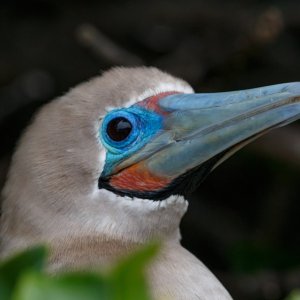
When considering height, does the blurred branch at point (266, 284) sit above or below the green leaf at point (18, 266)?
below

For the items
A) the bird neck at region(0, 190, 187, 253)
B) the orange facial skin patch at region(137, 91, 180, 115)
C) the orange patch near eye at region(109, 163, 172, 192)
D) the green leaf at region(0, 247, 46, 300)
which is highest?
the orange facial skin patch at region(137, 91, 180, 115)

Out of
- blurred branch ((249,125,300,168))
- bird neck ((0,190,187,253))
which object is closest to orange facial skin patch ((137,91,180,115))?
bird neck ((0,190,187,253))

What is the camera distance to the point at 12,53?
6672mm

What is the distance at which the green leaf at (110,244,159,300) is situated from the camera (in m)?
2.27

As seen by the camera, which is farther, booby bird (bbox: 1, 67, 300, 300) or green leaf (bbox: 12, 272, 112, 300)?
booby bird (bbox: 1, 67, 300, 300)

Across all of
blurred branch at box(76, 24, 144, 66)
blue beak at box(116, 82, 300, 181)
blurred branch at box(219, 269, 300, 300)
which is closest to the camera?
blue beak at box(116, 82, 300, 181)

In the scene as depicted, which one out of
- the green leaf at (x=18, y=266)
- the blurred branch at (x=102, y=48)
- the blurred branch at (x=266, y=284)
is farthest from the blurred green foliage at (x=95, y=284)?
the blurred branch at (x=266, y=284)

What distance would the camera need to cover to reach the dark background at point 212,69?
20.1 feet

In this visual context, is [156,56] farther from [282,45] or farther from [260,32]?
[260,32]

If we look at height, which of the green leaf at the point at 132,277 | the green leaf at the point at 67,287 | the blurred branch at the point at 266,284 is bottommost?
the blurred branch at the point at 266,284

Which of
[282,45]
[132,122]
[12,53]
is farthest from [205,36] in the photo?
[132,122]

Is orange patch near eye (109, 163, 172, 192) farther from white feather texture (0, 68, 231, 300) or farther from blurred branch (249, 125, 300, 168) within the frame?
blurred branch (249, 125, 300, 168)

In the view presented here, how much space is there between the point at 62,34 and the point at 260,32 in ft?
4.89

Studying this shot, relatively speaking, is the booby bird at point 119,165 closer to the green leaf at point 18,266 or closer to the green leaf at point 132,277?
the green leaf at point 18,266
